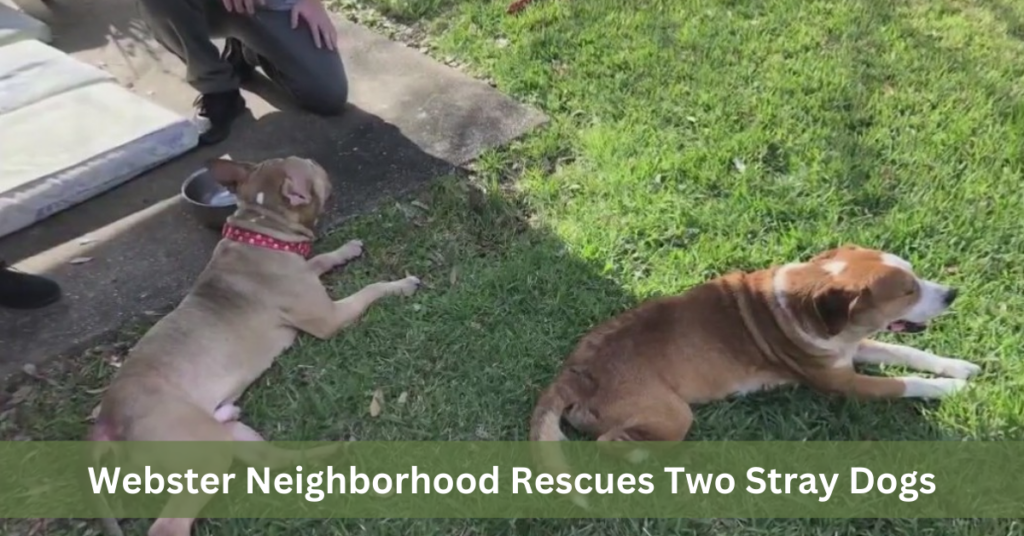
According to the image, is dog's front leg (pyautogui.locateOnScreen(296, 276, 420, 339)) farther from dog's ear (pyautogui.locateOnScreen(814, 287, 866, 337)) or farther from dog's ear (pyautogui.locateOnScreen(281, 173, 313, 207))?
dog's ear (pyautogui.locateOnScreen(814, 287, 866, 337))

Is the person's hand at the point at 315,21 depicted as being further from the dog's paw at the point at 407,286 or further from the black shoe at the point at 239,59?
the dog's paw at the point at 407,286

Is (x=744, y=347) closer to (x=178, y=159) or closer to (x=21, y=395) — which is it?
Answer: (x=21, y=395)

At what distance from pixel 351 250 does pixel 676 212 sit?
1.58 meters

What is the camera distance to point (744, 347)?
3.45m

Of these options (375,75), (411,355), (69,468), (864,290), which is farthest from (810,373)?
(375,75)

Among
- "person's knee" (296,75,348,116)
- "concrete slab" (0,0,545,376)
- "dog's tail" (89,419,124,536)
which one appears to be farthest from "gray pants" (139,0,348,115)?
"dog's tail" (89,419,124,536)

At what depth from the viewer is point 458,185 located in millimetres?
4750

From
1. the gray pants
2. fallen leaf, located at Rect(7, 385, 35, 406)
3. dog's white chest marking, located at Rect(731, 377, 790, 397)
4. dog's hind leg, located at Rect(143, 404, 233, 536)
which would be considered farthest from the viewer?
the gray pants

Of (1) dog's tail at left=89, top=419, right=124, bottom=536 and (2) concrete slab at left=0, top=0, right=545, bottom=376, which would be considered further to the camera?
(2) concrete slab at left=0, top=0, right=545, bottom=376

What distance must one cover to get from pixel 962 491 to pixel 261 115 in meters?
4.10

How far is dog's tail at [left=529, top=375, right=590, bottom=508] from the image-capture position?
3.16 metres

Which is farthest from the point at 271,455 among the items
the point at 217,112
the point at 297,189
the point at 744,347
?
the point at 217,112

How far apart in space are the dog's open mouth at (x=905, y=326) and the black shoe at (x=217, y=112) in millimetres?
3629
